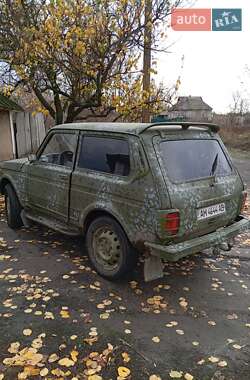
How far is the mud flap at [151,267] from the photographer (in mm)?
4020

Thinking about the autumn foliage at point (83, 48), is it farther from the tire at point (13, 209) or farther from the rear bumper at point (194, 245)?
the rear bumper at point (194, 245)

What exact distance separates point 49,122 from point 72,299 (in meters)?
18.5

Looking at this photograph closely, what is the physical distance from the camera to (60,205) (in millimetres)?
4980

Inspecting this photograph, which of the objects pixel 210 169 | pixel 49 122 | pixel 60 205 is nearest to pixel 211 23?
pixel 210 169

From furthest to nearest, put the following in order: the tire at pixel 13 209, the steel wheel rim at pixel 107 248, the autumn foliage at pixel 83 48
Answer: the autumn foliage at pixel 83 48
the tire at pixel 13 209
the steel wheel rim at pixel 107 248

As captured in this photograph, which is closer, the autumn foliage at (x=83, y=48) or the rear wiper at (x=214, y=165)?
the rear wiper at (x=214, y=165)

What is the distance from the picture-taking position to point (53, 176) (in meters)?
5.08

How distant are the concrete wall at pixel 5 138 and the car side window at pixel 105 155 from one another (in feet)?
35.1

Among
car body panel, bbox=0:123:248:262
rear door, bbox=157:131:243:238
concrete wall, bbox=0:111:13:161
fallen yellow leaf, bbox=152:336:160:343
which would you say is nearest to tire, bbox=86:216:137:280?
car body panel, bbox=0:123:248:262

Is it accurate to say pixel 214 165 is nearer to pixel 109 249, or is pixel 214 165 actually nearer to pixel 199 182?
pixel 199 182

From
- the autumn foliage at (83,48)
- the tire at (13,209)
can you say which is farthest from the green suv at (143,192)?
the autumn foliage at (83,48)

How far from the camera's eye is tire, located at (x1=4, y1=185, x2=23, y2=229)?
6.10 m

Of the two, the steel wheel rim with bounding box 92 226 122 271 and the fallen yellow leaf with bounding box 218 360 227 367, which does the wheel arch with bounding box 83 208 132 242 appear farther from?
the fallen yellow leaf with bounding box 218 360 227 367

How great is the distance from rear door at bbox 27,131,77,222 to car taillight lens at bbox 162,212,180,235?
1.73 meters
